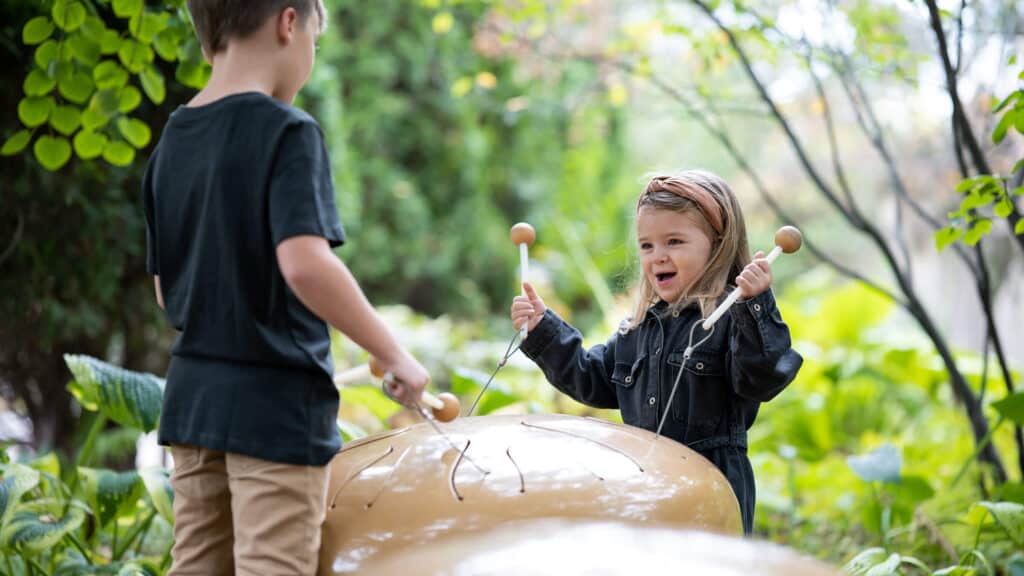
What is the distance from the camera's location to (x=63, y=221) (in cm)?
341

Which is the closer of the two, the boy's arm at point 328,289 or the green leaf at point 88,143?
the boy's arm at point 328,289

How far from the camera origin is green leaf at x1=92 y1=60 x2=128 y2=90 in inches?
105

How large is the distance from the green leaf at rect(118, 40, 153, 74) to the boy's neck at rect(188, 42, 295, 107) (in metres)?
1.21

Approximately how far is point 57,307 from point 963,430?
4.64 m

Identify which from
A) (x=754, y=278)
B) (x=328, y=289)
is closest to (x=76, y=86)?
(x=328, y=289)

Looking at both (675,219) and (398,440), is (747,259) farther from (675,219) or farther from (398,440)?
(398,440)

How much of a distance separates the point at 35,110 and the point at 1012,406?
9.03 feet

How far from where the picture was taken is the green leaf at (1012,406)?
2.82 metres

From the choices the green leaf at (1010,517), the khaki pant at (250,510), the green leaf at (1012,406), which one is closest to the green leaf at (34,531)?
the khaki pant at (250,510)

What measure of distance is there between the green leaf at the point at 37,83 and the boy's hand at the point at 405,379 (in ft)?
5.36

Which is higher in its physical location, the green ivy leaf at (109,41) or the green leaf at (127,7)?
the green leaf at (127,7)

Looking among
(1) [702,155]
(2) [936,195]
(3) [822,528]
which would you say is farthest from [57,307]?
(1) [702,155]

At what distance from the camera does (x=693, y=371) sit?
2055 millimetres

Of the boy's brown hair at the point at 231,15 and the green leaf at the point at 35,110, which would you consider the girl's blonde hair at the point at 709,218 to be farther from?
the green leaf at the point at 35,110
